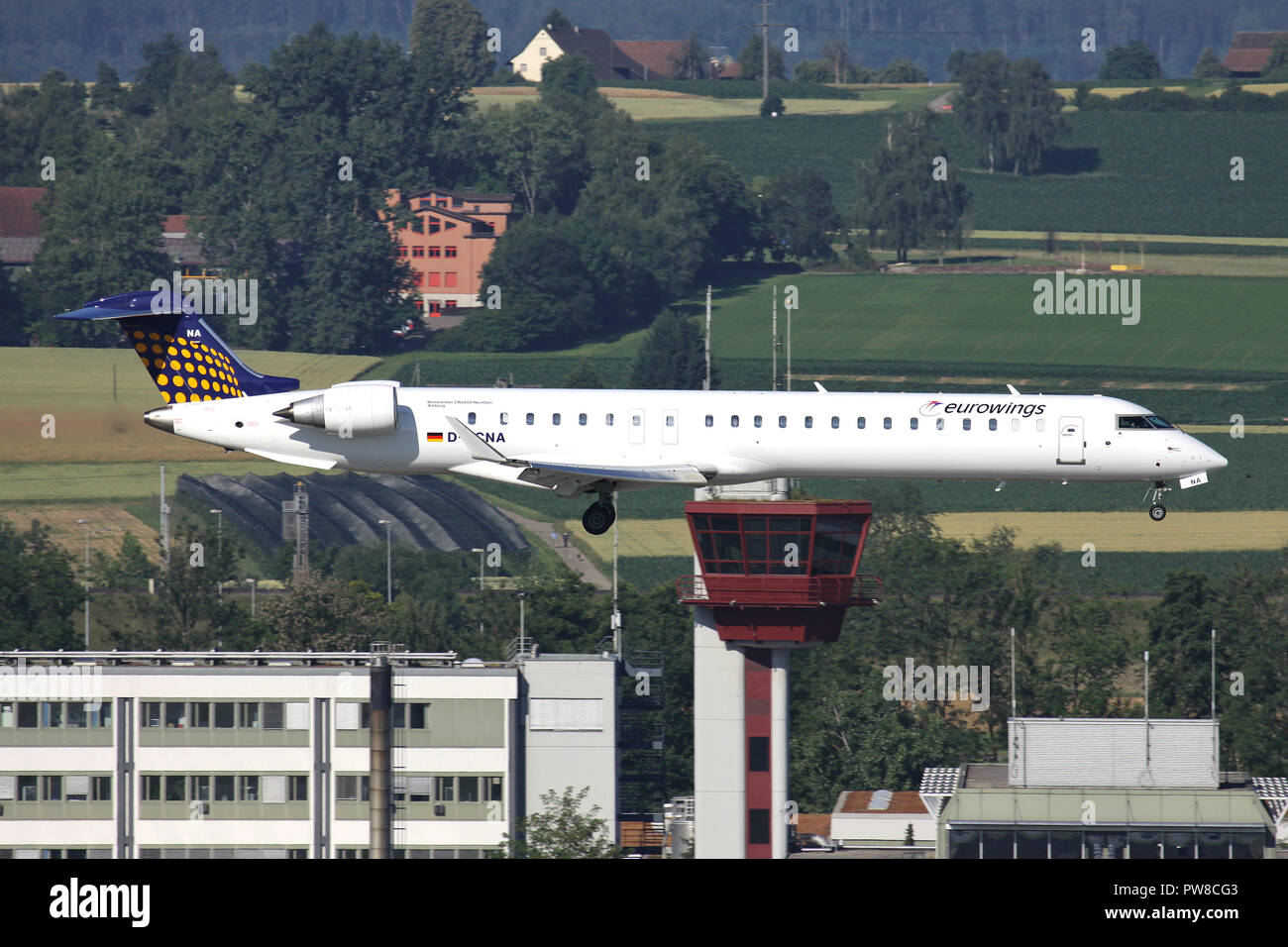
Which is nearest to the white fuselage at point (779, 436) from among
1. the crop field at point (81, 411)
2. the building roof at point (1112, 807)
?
the building roof at point (1112, 807)

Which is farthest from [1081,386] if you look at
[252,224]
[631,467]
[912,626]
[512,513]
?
[631,467]

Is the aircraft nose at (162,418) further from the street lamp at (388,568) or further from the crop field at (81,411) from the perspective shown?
the street lamp at (388,568)

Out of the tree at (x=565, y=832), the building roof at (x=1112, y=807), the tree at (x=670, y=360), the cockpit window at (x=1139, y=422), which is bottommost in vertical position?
the building roof at (x=1112, y=807)

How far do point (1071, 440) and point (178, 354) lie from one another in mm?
20008

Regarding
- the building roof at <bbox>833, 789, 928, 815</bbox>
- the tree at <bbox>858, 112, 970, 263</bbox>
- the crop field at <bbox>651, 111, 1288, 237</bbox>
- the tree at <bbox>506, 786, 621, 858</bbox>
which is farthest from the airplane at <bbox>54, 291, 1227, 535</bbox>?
the crop field at <bbox>651, 111, 1288, 237</bbox>

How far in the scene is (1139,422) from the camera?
4025 cm

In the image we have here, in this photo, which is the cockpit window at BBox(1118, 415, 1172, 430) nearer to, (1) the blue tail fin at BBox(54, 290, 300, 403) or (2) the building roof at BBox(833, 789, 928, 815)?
(1) the blue tail fin at BBox(54, 290, 300, 403)

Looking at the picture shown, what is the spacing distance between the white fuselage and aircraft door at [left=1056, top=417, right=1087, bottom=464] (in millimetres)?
21

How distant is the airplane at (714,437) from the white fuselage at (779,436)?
0.07ft

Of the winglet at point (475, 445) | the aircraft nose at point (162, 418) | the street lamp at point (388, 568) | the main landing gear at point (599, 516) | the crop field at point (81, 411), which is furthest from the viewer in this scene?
the street lamp at point (388, 568)

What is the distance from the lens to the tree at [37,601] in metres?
94.8

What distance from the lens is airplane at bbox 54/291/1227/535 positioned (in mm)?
39188

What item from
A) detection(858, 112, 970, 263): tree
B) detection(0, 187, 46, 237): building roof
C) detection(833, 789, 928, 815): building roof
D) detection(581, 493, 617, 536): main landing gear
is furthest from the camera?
detection(0, 187, 46, 237): building roof
